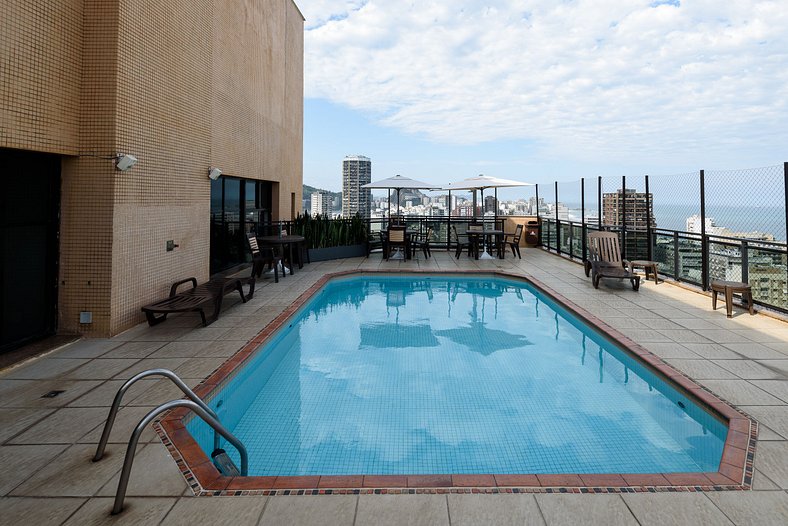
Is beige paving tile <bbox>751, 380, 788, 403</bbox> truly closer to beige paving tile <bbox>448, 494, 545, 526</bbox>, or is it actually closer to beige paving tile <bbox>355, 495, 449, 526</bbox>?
beige paving tile <bbox>448, 494, 545, 526</bbox>

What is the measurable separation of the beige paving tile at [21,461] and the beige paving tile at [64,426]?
3.0 inches

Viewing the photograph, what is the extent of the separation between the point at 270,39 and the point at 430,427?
1078 cm

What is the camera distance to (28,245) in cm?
456

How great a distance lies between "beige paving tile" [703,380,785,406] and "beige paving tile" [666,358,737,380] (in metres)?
0.11

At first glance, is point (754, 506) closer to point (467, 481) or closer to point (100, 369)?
point (467, 481)

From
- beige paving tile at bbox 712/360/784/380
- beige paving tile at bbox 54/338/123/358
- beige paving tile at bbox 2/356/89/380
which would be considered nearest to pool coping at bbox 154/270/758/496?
beige paving tile at bbox 712/360/784/380

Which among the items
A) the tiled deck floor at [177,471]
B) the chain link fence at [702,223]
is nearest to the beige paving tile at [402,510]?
the tiled deck floor at [177,471]

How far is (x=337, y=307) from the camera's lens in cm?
748

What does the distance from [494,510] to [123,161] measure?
5.03 metres

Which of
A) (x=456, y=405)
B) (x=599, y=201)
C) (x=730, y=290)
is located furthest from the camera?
(x=599, y=201)

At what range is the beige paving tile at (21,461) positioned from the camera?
7.64 feet

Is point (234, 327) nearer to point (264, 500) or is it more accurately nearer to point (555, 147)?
point (264, 500)

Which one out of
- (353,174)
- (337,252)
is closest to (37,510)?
(337,252)

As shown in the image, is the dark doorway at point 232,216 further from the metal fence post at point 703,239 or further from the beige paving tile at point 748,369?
the metal fence post at point 703,239
